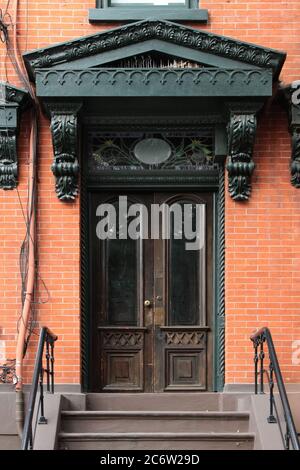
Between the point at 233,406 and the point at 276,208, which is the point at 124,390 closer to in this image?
the point at 233,406

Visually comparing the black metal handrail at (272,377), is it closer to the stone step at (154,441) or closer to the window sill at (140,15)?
the stone step at (154,441)

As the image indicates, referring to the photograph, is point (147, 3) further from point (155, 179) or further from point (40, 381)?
point (40, 381)

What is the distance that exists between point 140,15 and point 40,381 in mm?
3952

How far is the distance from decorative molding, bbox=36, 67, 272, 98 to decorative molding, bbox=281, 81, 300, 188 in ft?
1.21

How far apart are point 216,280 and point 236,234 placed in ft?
1.88

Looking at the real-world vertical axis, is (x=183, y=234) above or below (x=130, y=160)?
below

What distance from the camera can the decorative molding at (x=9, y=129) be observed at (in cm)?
737

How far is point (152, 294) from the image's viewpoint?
311 inches

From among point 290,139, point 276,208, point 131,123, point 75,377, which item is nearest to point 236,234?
point 276,208

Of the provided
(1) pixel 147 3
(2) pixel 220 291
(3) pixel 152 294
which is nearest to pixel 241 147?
(2) pixel 220 291

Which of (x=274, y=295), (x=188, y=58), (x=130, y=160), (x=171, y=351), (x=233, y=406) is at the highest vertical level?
→ (x=188, y=58)

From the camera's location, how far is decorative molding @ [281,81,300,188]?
7418 millimetres

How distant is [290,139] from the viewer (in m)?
7.68

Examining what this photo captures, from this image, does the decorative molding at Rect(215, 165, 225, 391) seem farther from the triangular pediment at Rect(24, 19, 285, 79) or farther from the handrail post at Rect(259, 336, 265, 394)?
the triangular pediment at Rect(24, 19, 285, 79)
